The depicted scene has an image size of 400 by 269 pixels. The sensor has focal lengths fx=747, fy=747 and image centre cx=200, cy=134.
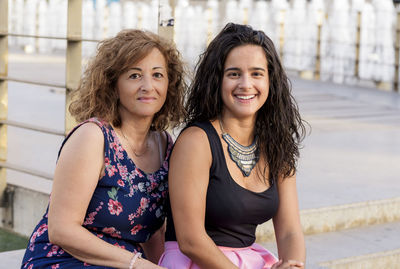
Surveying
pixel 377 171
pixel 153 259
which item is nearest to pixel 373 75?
pixel 377 171

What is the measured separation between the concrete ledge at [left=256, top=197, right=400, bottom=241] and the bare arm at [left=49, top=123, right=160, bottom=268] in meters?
1.60

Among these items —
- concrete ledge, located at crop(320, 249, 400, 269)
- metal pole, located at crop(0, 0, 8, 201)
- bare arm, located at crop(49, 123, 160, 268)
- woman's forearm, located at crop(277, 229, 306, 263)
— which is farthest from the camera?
metal pole, located at crop(0, 0, 8, 201)

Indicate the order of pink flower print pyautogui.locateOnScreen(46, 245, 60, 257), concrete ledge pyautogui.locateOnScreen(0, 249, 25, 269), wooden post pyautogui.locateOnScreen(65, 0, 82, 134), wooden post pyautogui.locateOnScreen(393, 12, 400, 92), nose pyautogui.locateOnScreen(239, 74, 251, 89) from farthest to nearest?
1. wooden post pyautogui.locateOnScreen(393, 12, 400, 92)
2. wooden post pyautogui.locateOnScreen(65, 0, 82, 134)
3. concrete ledge pyautogui.locateOnScreen(0, 249, 25, 269)
4. nose pyautogui.locateOnScreen(239, 74, 251, 89)
5. pink flower print pyautogui.locateOnScreen(46, 245, 60, 257)

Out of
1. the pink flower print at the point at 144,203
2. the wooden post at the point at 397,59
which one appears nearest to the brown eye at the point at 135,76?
the pink flower print at the point at 144,203

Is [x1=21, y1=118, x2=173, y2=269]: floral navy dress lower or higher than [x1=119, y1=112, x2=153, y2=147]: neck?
lower

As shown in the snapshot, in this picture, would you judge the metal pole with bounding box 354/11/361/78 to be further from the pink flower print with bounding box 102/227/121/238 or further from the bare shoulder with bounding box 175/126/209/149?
the pink flower print with bounding box 102/227/121/238

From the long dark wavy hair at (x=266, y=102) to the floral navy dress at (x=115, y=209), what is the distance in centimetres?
29

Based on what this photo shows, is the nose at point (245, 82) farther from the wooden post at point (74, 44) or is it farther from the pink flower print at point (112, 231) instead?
the wooden post at point (74, 44)

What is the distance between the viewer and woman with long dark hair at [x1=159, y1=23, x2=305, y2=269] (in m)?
2.28

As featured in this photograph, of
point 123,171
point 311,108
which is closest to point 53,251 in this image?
point 123,171

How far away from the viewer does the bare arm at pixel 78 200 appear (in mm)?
2139

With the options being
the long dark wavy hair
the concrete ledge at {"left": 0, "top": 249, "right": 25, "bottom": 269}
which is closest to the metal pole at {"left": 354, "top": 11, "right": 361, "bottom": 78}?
the concrete ledge at {"left": 0, "top": 249, "right": 25, "bottom": 269}

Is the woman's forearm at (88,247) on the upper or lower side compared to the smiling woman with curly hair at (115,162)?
lower

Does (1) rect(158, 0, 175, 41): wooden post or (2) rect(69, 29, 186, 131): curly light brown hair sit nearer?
(2) rect(69, 29, 186, 131): curly light brown hair
